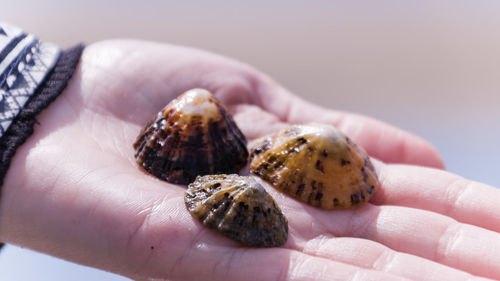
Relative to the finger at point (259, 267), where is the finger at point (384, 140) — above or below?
above

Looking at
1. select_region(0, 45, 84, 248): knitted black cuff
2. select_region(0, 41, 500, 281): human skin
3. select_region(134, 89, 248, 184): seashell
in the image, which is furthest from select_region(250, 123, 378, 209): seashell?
select_region(0, 45, 84, 248): knitted black cuff

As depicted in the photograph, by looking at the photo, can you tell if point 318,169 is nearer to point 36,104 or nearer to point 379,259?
point 379,259

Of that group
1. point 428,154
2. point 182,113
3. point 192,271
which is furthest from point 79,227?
point 428,154

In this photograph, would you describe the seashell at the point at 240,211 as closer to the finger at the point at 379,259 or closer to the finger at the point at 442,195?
the finger at the point at 379,259

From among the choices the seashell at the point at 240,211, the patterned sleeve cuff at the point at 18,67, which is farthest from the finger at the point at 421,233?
the patterned sleeve cuff at the point at 18,67

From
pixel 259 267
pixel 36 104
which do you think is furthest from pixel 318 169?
pixel 36 104

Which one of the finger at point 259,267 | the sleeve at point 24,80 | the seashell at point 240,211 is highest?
the sleeve at point 24,80

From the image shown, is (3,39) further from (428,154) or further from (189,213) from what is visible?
(428,154)
